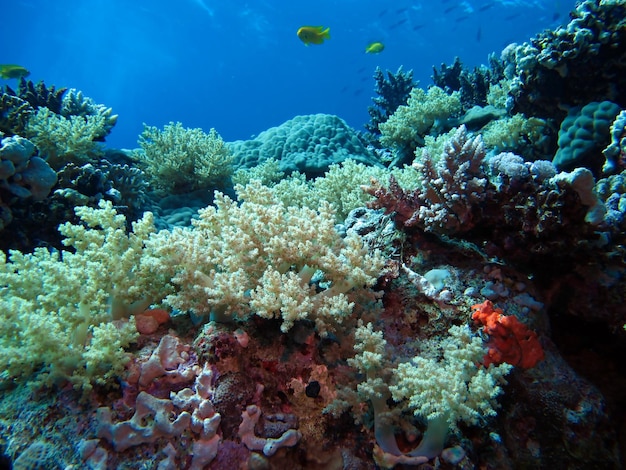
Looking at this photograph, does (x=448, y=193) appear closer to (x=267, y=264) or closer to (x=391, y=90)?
(x=267, y=264)

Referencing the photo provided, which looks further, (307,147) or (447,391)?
(307,147)

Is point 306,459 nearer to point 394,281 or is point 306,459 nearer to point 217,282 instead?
point 217,282

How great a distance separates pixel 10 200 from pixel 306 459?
410 centimetres

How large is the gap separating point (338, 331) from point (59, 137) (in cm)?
513

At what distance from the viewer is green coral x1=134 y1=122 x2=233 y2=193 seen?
20.5ft

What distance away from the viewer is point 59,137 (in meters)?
5.01

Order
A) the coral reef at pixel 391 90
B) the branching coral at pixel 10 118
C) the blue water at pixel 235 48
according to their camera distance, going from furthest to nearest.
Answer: the blue water at pixel 235 48
the coral reef at pixel 391 90
the branching coral at pixel 10 118

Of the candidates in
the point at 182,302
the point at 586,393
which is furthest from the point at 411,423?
the point at 182,302

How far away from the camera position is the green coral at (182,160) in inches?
247

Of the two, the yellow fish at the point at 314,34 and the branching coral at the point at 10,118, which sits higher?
the yellow fish at the point at 314,34

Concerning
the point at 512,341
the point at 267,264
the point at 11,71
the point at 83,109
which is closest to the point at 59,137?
the point at 83,109

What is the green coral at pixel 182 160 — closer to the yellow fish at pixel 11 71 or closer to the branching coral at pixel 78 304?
the branching coral at pixel 78 304

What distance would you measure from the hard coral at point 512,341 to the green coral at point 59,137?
5739mm

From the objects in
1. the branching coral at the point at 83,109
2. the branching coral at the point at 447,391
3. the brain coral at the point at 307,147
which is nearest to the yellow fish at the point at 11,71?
the branching coral at the point at 83,109
